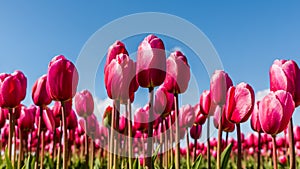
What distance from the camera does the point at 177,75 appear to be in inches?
103

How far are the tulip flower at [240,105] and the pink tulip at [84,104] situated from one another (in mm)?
1626

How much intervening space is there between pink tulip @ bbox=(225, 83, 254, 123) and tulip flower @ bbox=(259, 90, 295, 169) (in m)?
0.13

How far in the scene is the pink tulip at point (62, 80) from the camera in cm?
251

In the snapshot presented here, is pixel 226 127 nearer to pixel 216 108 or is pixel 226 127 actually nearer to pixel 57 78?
pixel 216 108

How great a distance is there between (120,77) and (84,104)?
4.62 ft

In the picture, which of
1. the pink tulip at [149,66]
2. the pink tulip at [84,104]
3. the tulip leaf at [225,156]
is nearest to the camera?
the pink tulip at [149,66]

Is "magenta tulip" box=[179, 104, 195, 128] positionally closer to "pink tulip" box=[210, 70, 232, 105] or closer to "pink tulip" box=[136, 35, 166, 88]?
"pink tulip" box=[210, 70, 232, 105]

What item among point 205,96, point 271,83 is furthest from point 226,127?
point 271,83

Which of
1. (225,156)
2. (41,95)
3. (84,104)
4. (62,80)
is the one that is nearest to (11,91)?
(41,95)

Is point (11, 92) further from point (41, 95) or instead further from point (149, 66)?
point (149, 66)

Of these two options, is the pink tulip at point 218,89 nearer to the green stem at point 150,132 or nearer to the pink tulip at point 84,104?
the green stem at point 150,132

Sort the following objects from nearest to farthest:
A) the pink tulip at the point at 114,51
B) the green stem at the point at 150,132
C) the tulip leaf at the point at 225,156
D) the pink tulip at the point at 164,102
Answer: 1. the green stem at the point at 150,132
2. the pink tulip at the point at 114,51
3. the tulip leaf at the point at 225,156
4. the pink tulip at the point at 164,102

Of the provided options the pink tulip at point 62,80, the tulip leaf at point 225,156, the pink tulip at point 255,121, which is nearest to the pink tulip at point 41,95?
the pink tulip at point 62,80

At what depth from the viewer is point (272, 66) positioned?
7.78 feet
